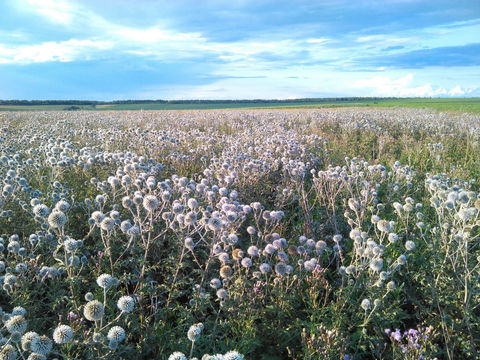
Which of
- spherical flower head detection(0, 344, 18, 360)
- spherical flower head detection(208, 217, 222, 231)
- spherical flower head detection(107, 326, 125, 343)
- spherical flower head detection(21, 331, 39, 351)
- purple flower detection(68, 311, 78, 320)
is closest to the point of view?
spherical flower head detection(0, 344, 18, 360)

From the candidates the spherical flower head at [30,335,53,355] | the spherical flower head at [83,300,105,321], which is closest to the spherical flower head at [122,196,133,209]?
the spherical flower head at [83,300,105,321]

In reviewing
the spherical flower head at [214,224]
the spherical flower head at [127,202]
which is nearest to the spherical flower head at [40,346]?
the spherical flower head at [214,224]

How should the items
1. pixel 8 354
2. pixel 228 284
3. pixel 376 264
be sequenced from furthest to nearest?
pixel 228 284 → pixel 376 264 → pixel 8 354

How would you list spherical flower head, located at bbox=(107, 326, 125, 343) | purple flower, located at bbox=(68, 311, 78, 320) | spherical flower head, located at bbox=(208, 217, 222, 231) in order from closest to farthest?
spherical flower head, located at bbox=(107, 326, 125, 343) < purple flower, located at bbox=(68, 311, 78, 320) < spherical flower head, located at bbox=(208, 217, 222, 231)

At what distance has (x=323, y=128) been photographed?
587 inches

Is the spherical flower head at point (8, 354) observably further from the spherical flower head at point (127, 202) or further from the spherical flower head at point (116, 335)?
the spherical flower head at point (127, 202)

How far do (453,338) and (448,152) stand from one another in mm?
9429

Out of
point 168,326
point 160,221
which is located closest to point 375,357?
point 168,326

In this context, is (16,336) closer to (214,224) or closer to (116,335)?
(116,335)

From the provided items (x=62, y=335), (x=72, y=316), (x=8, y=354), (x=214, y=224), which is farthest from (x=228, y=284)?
(x=8, y=354)

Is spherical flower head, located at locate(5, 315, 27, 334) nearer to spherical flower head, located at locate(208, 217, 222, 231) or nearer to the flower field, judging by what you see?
the flower field

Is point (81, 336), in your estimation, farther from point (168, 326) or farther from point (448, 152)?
point (448, 152)

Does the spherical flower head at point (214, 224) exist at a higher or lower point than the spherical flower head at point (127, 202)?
lower

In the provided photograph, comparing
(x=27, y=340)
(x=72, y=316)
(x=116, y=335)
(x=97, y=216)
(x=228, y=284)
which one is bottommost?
(x=228, y=284)
